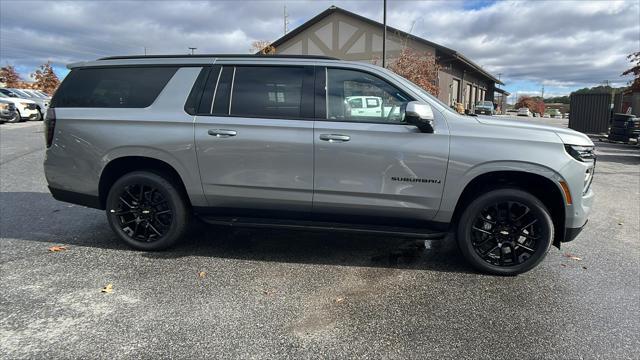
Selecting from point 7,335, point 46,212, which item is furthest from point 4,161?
point 7,335

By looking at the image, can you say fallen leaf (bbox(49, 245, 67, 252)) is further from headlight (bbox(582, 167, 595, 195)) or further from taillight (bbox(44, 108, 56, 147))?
headlight (bbox(582, 167, 595, 195))

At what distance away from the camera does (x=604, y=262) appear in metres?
4.41

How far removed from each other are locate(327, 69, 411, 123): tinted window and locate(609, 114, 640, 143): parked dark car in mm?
17847

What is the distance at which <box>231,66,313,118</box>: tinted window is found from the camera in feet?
13.3

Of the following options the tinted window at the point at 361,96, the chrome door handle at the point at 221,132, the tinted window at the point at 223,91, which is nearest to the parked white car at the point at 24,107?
the tinted window at the point at 223,91

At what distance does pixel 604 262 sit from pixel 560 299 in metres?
1.26

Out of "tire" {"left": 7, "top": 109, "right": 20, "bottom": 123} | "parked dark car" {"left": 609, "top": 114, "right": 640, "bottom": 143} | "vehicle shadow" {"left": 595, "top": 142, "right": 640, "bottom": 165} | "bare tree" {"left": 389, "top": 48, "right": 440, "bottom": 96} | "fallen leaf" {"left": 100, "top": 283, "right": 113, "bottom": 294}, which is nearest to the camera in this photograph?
"fallen leaf" {"left": 100, "top": 283, "right": 113, "bottom": 294}

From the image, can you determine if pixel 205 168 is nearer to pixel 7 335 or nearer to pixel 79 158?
pixel 79 158

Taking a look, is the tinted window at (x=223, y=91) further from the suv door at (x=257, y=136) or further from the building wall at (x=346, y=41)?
the building wall at (x=346, y=41)

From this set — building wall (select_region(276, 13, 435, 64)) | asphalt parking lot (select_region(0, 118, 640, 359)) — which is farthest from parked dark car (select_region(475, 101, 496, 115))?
asphalt parking lot (select_region(0, 118, 640, 359))

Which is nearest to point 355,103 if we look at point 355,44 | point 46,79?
point 355,44

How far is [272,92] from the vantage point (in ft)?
13.5

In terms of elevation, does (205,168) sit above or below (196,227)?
above

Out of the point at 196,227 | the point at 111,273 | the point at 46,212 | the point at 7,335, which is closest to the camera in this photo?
the point at 7,335
